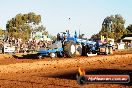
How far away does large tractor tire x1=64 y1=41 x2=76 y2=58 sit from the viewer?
92.7 feet

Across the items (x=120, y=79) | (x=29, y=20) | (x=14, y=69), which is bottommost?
(x=14, y=69)

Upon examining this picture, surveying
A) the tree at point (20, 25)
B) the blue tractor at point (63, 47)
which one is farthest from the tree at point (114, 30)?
the blue tractor at point (63, 47)

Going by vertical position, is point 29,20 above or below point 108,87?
above

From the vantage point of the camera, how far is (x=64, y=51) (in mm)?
29094

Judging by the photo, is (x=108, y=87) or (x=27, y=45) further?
(x=27, y=45)

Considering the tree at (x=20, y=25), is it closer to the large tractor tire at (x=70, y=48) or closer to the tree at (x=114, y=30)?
the tree at (x=114, y=30)

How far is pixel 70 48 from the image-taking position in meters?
28.3

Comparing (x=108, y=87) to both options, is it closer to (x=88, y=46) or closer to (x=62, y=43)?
(x=62, y=43)

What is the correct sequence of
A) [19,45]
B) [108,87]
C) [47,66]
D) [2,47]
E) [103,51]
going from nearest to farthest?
[108,87], [47,66], [103,51], [2,47], [19,45]

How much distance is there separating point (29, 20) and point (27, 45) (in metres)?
50.9

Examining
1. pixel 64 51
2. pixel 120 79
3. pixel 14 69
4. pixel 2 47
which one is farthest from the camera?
pixel 2 47

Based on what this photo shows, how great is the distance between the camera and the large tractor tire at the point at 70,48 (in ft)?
92.7

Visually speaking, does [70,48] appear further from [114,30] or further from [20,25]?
[114,30]

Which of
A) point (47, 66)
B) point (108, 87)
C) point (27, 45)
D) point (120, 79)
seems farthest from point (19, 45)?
point (120, 79)
